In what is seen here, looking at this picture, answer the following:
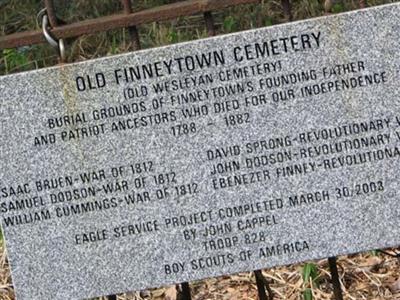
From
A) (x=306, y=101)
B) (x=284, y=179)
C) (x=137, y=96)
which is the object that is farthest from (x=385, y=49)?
(x=137, y=96)

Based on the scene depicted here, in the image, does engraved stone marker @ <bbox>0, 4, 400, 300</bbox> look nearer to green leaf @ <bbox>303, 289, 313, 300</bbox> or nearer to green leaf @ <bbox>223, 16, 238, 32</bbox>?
green leaf @ <bbox>303, 289, 313, 300</bbox>

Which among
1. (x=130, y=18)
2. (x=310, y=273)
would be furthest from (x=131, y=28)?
(x=310, y=273)

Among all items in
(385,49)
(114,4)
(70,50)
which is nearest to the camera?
(385,49)

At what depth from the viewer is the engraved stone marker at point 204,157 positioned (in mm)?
3174

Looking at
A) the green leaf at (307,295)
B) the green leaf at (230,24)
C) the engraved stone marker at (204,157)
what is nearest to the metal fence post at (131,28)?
the engraved stone marker at (204,157)

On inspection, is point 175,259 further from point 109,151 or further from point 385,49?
point 385,49

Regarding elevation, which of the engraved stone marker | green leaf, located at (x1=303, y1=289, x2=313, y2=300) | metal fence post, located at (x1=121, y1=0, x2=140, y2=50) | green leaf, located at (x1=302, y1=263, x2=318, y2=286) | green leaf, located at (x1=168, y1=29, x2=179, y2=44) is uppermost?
green leaf, located at (x1=168, y1=29, x2=179, y2=44)

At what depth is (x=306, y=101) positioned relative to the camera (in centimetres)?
319

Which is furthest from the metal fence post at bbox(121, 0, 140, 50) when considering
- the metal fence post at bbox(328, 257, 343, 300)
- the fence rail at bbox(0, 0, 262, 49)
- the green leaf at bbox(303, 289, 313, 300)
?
the green leaf at bbox(303, 289, 313, 300)

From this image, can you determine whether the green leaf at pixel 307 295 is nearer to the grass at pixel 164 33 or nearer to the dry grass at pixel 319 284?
the dry grass at pixel 319 284

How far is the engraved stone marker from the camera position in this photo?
3.17 metres

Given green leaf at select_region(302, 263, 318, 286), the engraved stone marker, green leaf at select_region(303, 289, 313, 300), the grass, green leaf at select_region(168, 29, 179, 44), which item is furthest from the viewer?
the grass

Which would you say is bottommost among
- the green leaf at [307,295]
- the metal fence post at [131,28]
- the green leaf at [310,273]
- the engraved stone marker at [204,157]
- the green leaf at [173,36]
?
the green leaf at [307,295]

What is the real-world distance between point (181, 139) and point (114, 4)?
3154mm
